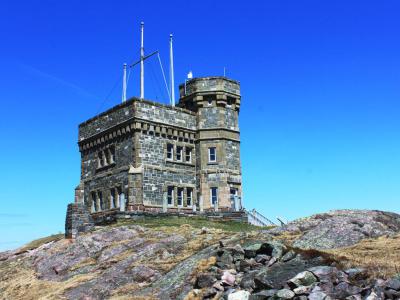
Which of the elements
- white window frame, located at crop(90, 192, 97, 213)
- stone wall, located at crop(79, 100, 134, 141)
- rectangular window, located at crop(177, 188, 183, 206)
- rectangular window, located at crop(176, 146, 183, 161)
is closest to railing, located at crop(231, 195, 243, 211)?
rectangular window, located at crop(177, 188, 183, 206)

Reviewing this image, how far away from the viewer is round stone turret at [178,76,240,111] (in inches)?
1588

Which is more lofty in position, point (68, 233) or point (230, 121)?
point (230, 121)

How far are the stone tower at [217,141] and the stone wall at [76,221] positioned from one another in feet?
36.8

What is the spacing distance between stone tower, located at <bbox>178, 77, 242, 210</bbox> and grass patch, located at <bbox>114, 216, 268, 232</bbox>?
16.4 feet

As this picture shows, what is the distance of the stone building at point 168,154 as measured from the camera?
36250 millimetres

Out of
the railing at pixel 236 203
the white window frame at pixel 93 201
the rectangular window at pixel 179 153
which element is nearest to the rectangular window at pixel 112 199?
the white window frame at pixel 93 201

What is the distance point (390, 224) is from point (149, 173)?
1984 centimetres

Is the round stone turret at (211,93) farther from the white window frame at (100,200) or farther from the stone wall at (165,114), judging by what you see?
the white window frame at (100,200)

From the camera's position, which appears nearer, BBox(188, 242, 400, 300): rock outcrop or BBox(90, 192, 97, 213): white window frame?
BBox(188, 242, 400, 300): rock outcrop

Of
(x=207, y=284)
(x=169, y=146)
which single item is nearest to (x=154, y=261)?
(x=207, y=284)

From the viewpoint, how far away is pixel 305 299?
11914 mm

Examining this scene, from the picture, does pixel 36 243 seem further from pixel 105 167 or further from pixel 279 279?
pixel 279 279

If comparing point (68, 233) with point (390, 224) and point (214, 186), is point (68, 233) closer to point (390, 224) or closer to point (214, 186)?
point (214, 186)

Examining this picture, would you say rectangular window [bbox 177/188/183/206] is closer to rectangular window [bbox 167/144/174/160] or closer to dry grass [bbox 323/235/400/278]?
rectangular window [bbox 167/144/174/160]
